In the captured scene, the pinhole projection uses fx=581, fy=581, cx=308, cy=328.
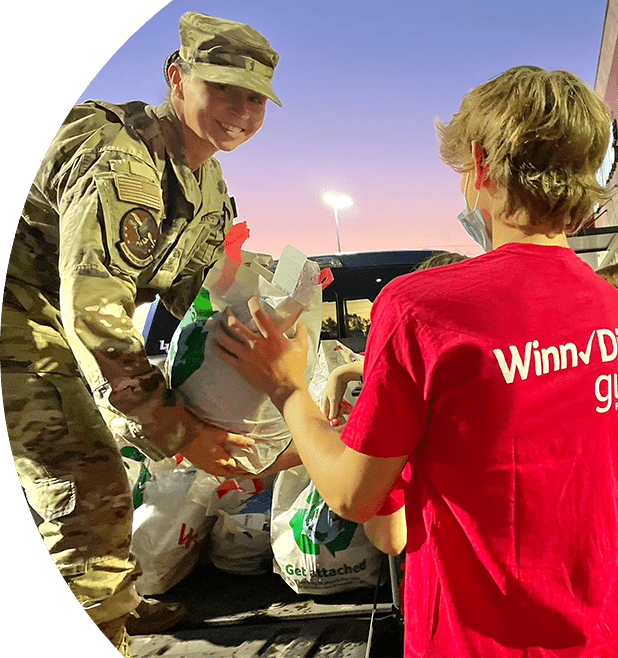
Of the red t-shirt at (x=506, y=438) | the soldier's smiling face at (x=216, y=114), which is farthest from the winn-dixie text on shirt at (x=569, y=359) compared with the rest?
the soldier's smiling face at (x=216, y=114)

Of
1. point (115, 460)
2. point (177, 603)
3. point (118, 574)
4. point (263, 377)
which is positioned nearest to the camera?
point (263, 377)

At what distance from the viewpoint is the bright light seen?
1025 millimetres

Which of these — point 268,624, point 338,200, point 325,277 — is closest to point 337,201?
point 338,200

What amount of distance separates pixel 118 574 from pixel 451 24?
1217 millimetres

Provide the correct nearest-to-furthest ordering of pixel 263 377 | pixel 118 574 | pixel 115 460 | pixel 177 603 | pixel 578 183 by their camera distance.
Answer: pixel 578 183 < pixel 263 377 < pixel 177 603 < pixel 118 574 < pixel 115 460

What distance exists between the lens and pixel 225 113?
102cm

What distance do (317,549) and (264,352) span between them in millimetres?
407

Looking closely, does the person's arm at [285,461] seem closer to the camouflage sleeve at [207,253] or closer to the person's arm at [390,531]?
the person's arm at [390,531]

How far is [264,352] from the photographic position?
0.93 metres

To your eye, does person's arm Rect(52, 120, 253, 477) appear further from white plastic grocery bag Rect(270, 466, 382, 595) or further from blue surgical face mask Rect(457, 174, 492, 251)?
blue surgical face mask Rect(457, 174, 492, 251)

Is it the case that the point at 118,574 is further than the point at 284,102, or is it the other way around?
the point at 118,574

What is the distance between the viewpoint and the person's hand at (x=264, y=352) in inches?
35.9

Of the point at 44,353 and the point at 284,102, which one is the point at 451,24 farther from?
the point at 44,353

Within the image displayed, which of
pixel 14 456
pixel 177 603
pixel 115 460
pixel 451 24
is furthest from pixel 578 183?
pixel 14 456
